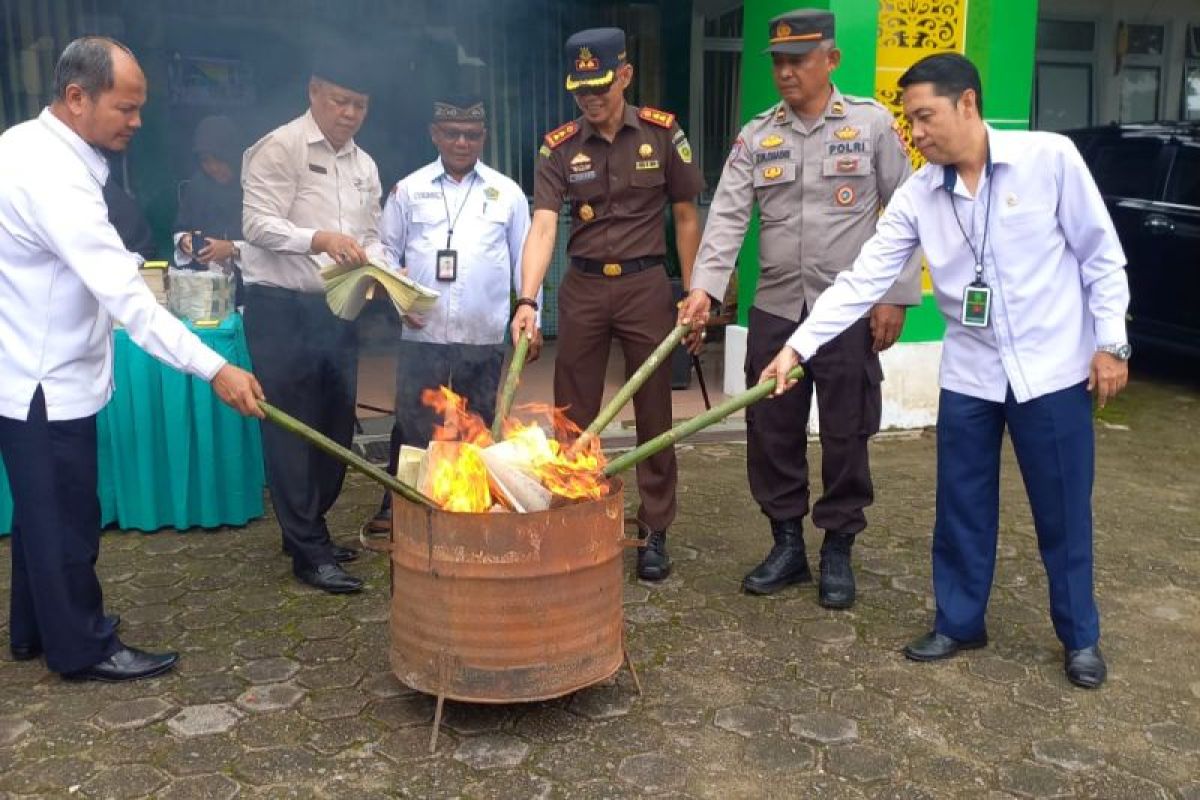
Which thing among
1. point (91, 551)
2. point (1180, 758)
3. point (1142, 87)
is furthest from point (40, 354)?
point (1142, 87)

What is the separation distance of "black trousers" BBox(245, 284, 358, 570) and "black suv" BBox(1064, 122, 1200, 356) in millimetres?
6845

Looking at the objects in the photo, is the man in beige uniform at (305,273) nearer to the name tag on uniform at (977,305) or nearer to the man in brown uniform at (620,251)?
the man in brown uniform at (620,251)

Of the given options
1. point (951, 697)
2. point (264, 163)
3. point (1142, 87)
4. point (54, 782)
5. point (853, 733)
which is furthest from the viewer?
point (1142, 87)

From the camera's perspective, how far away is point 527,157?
971 centimetres

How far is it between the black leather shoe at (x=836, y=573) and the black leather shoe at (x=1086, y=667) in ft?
2.98

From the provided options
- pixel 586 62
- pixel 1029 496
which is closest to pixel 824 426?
pixel 1029 496

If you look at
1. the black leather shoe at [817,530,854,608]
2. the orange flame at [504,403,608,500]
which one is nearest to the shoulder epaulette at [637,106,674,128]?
the orange flame at [504,403,608,500]

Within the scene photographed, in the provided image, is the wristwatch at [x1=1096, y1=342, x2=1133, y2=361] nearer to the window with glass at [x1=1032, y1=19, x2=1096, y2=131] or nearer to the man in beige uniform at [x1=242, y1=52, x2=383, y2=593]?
the man in beige uniform at [x1=242, y1=52, x2=383, y2=593]

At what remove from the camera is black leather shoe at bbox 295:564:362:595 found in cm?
463

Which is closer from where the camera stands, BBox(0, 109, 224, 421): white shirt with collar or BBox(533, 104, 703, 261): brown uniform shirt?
BBox(0, 109, 224, 421): white shirt with collar

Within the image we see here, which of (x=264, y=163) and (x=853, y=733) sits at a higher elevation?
(x=264, y=163)

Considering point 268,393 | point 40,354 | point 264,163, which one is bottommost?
point 268,393

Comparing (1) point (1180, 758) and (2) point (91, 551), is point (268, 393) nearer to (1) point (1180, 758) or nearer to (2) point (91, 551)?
(2) point (91, 551)

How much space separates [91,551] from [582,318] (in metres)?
2.16
